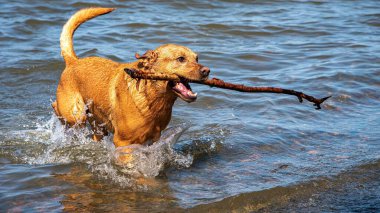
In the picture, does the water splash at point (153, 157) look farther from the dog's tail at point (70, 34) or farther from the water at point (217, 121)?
the dog's tail at point (70, 34)

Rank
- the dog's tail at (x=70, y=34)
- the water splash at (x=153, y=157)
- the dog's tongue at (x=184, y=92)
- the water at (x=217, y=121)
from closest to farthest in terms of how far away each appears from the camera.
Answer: the dog's tongue at (x=184, y=92) < the water at (x=217, y=121) < the water splash at (x=153, y=157) < the dog's tail at (x=70, y=34)

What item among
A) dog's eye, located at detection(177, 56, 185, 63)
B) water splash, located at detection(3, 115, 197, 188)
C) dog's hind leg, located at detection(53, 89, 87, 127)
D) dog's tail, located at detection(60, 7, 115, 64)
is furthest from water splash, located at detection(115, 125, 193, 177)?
dog's tail, located at detection(60, 7, 115, 64)

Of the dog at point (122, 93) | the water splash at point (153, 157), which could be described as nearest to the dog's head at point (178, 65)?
the dog at point (122, 93)

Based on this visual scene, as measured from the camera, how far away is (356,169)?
6.56 metres

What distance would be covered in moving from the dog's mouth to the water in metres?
0.89

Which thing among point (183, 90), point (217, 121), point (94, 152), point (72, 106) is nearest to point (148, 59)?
point (183, 90)

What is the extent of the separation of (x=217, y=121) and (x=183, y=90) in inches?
101

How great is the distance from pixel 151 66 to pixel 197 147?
1.69 m

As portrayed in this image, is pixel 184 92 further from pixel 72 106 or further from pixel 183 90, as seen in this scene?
pixel 72 106

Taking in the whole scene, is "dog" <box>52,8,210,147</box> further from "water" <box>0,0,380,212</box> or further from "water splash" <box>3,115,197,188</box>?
"water" <box>0,0,380,212</box>

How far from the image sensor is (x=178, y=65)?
19.6 feet

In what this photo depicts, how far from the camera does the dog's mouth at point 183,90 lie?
19.1 feet

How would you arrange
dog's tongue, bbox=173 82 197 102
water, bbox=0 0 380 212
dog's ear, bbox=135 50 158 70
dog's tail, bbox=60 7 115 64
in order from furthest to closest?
dog's tail, bbox=60 7 115 64 → dog's ear, bbox=135 50 158 70 → water, bbox=0 0 380 212 → dog's tongue, bbox=173 82 197 102

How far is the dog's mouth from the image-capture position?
5.83 meters
